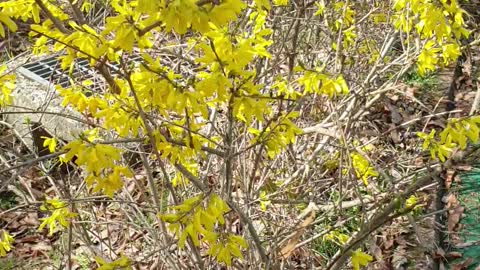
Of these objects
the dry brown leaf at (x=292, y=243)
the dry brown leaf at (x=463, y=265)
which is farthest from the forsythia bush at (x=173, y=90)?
the dry brown leaf at (x=463, y=265)

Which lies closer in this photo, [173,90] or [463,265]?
[173,90]

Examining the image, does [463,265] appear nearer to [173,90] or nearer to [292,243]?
[292,243]

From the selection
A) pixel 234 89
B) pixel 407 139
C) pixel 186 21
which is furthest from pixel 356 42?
pixel 186 21

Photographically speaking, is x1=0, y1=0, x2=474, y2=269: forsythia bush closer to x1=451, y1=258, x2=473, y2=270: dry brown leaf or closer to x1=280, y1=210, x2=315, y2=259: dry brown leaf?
x1=280, y1=210, x2=315, y2=259: dry brown leaf

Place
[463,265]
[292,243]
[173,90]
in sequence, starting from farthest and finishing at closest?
[463,265]
[292,243]
[173,90]

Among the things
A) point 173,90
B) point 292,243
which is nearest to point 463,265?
point 292,243

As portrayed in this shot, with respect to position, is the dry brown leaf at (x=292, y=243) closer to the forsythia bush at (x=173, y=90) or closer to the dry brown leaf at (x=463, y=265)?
the forsythia bush at (x=173, y=90)

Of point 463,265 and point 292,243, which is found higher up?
point 292,243

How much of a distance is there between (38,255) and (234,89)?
2485mm

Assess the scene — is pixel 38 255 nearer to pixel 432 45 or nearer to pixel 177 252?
pixel 177 252

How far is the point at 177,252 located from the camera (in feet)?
8.96

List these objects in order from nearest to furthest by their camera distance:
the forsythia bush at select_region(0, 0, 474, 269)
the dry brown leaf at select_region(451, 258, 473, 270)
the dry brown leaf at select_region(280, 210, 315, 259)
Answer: the forsythia bush at select_region(0, 0, 474, 269) → the dry brown leaf at select_region(280, 210, 315, 259) → the dry brown leaf at select_region(451, 258, 473, 270)

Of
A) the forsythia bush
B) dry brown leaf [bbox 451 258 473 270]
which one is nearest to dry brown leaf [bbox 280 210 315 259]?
the forsythia bush

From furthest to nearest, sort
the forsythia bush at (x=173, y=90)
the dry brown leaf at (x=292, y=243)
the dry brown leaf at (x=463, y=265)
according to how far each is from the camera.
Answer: the dry brown leaf at (x=463, y=265) < the dry brown leaf at (x=292, y=243) < the forsythia bush at (x=173, y=90)
